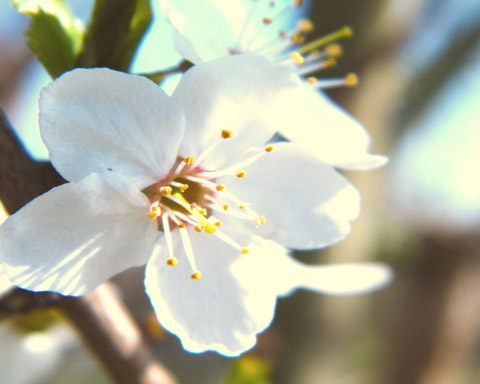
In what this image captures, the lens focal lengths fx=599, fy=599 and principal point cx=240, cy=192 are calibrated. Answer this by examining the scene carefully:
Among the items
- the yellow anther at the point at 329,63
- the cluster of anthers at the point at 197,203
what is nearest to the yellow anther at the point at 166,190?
the cluster of anthers at the point at 197,203

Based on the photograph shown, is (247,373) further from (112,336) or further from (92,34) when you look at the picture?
(92,34)

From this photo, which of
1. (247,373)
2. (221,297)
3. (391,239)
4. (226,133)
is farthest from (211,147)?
(391,239)

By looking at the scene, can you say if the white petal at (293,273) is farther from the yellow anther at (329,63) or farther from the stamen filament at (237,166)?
the yellow anther at (329,63)

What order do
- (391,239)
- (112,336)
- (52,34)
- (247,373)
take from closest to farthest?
(52,34) → (112,336) → (247,373) → (391,239)

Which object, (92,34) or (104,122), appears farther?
(92,34)

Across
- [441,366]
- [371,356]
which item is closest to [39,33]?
[441,366]

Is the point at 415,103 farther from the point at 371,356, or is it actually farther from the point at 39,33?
the point at 39,33

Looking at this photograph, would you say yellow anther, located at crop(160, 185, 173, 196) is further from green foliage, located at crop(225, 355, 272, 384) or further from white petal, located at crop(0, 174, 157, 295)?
green foliage, located at crop(225, 355, 272, 384)

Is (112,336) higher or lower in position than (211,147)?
lower
